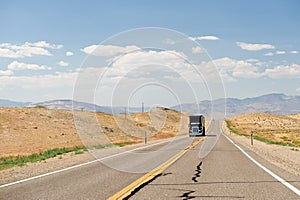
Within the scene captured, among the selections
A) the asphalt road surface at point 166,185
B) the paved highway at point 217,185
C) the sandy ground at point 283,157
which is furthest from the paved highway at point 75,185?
the sandy ground at point 283,157

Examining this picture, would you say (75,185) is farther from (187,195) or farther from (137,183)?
(187,195)

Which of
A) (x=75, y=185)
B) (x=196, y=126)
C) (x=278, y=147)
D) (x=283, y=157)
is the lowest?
(x=278, y=147)

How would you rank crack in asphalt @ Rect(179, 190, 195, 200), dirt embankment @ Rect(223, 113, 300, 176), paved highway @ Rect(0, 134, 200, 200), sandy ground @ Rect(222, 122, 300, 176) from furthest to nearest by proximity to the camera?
dirt embankment @ Rect(223, 113, 300, 176) → sandy ground @ Rect(222, 122, 300, 176) → paved highway @ Rect(0, 134, 200, 200) → crack in asphalt @ Rect(179, 190, 195, 200)

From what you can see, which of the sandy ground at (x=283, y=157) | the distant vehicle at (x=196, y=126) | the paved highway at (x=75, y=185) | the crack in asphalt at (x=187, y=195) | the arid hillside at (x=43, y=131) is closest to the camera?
the crack in asphalt at (x=187, y=195)

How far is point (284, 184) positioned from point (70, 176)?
22.0ft

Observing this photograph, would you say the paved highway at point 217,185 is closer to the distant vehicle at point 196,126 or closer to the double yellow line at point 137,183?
the double yellow line at point 137,183

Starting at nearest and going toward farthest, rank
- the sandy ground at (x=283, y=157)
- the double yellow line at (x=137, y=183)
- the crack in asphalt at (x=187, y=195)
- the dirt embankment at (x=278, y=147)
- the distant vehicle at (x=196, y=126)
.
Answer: the crack in asphalt at (x=187, y=195)
the double yellow line at (x=137, y=183)
the sandy ground at (x=283, y=157)
the dirt embankment at (x=278, y=147)
the distant vehicle at (x=196, y=126)

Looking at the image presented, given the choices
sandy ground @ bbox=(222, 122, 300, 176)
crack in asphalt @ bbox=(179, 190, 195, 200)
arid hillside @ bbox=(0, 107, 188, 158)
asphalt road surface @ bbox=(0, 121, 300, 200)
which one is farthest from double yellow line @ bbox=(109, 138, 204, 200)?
arid hillside @ bbox=(0, 107, 188, 158)

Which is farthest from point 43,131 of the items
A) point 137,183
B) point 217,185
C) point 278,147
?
point 217,185

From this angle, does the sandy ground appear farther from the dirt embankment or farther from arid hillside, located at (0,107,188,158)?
arid hillside, located at (0,107,188,158)

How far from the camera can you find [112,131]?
82125 millimetres

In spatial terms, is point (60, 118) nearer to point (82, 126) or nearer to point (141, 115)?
point (82, 126)

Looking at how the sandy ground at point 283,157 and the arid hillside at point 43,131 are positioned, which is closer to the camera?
the sandy ground at point 283,157

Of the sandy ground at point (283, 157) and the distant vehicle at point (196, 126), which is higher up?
the distant vehicle at point (196, 126)
